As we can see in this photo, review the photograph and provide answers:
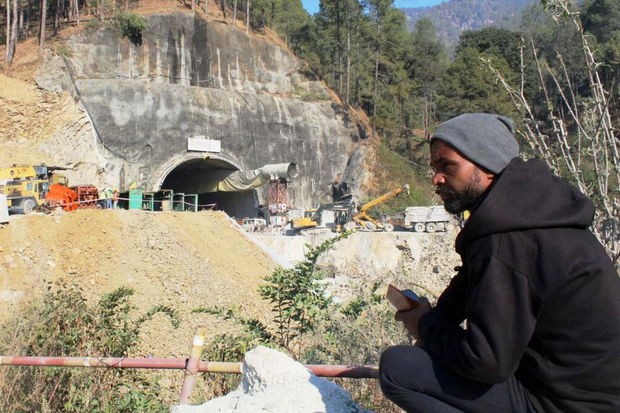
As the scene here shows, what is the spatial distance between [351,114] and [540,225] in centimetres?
3400

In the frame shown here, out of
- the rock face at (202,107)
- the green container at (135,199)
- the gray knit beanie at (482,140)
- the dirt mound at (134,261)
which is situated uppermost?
the rock face at (202,107)

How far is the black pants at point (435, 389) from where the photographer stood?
5.73ft

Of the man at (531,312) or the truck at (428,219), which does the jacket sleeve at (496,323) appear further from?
the truck at (428,219)

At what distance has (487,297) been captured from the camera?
162 centimetres

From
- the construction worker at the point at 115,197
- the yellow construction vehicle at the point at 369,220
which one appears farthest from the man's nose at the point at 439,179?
the yellow construction vehicle at the point at 369,220

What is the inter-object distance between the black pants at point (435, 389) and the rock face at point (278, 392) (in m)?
0.44

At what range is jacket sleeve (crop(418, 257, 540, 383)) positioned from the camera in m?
1.61

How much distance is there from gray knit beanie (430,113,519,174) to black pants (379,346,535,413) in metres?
0.65

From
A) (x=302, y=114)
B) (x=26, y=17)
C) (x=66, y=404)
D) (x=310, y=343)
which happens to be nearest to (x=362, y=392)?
(x=310, y=343)

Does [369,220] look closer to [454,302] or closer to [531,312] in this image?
[454,302]

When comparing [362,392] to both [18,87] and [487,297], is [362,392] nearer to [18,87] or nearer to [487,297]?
[487,297]

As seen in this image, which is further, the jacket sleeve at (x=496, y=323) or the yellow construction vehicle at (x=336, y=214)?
the yellow construction vehicle at (x=336, y=214)

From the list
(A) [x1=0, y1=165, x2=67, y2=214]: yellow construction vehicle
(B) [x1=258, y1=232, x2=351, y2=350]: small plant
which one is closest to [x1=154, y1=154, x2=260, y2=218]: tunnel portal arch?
(A) [x1=0, y1=165, x2=67, y2=214]: yellow construction vehicle

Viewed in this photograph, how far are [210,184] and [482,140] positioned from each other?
100 feet
